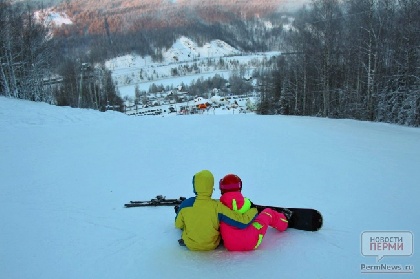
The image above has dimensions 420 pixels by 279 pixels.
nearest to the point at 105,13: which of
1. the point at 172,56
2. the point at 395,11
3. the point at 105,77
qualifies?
the point at 172,56

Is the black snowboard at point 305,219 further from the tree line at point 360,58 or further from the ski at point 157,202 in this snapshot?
the tree line at point 360,58

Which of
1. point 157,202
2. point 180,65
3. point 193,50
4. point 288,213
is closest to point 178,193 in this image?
point 157,202

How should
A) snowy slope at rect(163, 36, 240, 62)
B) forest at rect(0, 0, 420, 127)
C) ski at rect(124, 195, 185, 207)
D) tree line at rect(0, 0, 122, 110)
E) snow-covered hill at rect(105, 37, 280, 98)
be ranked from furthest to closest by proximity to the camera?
snowy slope at rect(163, 36, 240, 62), snow-covered hill at rect(105, 37, 280, 98), tree line at rect(0, 0, 122, 110), forest at rect(0, 0, 420, 127), ski at rect(124, 195, 185, 207)

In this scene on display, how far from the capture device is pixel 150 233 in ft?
12.0

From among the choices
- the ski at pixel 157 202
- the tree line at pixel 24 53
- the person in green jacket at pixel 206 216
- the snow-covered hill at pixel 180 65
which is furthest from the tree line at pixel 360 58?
the snow-covered hill at pixel 180 65

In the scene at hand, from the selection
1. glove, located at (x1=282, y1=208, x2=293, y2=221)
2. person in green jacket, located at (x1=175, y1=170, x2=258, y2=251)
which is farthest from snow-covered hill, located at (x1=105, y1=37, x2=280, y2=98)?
person in green jacket, located at (x1=175, y1=170, x2=258, y2=251)

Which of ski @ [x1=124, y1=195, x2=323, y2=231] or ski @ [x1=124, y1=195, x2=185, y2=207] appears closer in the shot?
ski @ [x1=124, y1=195, x2=323, y2=231]

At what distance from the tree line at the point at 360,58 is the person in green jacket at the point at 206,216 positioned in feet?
45.5

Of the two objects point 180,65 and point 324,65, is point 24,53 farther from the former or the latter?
point 180,65

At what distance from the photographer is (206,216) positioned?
3002 mm

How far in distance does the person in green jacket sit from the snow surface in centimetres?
13

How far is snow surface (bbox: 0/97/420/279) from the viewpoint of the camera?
Answer: 2961mm

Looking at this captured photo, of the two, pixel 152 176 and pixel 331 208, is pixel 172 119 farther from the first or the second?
pixel 331 208

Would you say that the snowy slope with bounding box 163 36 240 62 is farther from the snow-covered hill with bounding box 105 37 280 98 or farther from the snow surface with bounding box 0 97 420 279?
the snow surface with bounding box 0 97 420 279
